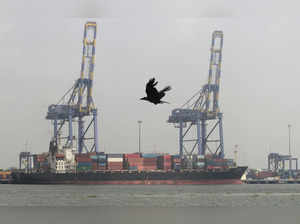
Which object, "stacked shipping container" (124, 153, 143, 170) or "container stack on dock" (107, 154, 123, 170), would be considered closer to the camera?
"container stack on dock" (107, 154, 123, 170)

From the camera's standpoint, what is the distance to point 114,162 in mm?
129125

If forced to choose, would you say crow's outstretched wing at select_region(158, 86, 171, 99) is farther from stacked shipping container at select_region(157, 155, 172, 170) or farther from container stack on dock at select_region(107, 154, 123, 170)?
stacked shipping container at select_region(157, 155, 172, 170)

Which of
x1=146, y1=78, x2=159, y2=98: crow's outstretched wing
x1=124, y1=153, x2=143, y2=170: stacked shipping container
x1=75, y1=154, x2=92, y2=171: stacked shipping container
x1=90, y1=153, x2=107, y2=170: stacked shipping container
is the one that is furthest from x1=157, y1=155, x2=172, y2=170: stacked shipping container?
x1=146, y1=78, x2=159, y2=98: crow's outstretched wing

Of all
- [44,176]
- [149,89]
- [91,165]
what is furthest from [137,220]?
[44,176]

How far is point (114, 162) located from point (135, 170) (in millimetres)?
4869

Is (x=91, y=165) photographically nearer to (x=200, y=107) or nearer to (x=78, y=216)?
(x=200, y=107)

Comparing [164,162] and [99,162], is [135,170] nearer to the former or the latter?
[164,162]

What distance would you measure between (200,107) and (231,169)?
50.7 feet

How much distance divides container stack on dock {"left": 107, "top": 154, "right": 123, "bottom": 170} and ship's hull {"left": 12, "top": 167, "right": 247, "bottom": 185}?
141 cm

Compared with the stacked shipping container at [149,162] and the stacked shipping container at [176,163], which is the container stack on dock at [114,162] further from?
the stacked shipping container at [176,163]

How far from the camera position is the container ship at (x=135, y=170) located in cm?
12769

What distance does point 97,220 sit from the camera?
37938mm

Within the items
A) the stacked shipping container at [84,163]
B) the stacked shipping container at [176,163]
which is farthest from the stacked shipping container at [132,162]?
the stacked shipping container at [84,163]

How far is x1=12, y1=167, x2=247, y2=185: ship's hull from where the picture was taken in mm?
126750
